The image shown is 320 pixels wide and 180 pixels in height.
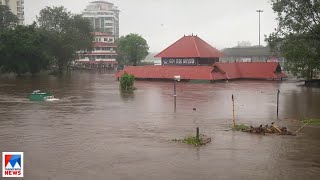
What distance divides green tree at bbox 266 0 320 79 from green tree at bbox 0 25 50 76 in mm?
44158

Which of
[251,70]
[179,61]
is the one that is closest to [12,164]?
[179,61]

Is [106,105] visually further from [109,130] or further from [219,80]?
[219,80]

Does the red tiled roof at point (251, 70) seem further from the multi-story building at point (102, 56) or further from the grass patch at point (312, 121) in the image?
the multi-story building at point (102, 56)

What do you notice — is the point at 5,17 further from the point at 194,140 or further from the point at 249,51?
the point at 194,140

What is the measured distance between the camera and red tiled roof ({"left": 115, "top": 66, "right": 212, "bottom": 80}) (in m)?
63.5

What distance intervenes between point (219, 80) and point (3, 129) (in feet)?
153

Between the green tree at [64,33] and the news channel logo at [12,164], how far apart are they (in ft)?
236

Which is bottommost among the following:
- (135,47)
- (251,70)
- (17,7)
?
(251,70)

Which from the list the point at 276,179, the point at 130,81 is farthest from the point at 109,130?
the point at 130,81

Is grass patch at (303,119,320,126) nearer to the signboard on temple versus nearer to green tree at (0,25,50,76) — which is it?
the signboard on temple

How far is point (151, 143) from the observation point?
18.9 metres

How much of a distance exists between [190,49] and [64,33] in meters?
30.6

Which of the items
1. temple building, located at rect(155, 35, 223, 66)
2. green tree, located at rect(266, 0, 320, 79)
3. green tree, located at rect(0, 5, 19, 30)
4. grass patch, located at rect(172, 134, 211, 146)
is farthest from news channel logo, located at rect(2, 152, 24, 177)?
green tree, located at rect(0, 5, 19, 30)

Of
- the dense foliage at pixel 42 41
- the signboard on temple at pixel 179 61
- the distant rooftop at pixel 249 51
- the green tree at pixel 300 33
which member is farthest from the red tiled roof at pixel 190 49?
the distant rooftop at pixel 249 51
